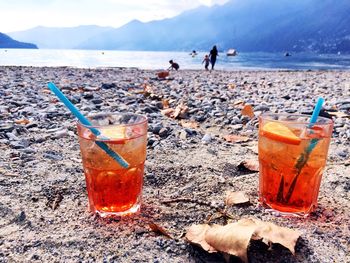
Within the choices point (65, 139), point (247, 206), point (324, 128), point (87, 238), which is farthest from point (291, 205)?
point (65, 139)

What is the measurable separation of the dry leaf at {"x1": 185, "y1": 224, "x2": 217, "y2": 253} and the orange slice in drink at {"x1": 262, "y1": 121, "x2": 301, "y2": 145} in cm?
75

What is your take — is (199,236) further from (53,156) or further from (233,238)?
(53,156)

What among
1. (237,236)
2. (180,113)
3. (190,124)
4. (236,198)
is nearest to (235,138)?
(190,124)

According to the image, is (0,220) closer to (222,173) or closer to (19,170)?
(19,170)

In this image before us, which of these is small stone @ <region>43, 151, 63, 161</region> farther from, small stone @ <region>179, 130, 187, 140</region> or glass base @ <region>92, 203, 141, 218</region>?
small stone @ <region>179, 130, 187, 140</region>

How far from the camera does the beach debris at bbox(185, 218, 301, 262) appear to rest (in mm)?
1697

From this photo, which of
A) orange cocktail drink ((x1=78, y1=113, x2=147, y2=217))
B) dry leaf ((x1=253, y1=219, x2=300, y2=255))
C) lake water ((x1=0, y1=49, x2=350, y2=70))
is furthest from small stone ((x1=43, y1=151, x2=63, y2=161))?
lake water ((x1=0, y1=49, x2=350, y2=70))

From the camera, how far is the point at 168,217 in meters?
2.22

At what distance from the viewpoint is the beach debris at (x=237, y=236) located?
5.57 ft

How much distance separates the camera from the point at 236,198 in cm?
244

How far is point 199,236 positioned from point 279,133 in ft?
2.84

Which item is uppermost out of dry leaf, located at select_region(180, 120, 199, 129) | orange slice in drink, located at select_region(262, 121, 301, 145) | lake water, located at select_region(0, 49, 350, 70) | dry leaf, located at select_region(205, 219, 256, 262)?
orange slice in drink, located at select_region(262, 121, 301, 145)

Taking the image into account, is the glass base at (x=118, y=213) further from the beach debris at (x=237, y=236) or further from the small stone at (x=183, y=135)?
the small stone at (x=183, y=135)

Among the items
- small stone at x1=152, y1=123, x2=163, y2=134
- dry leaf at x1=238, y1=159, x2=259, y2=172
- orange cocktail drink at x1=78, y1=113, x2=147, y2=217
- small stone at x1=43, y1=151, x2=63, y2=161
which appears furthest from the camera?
small stone at x1=152, y1=123, x2=163, y2=134
